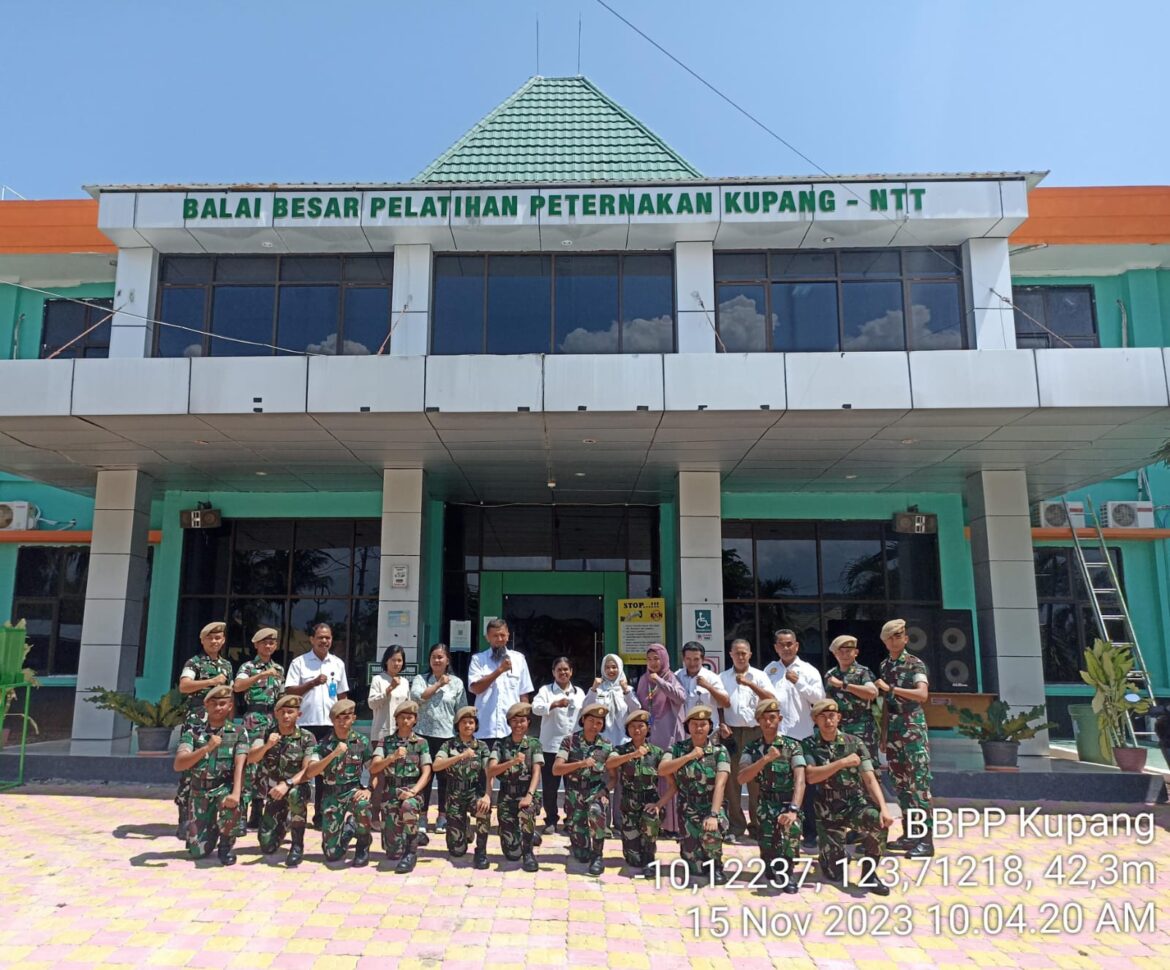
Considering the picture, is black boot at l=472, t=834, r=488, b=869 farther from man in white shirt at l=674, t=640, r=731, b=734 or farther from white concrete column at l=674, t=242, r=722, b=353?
white concrete column at l=674, t=242, r=722, b=353

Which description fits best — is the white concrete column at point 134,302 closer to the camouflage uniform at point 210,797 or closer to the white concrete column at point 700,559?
the camouflage uniform at point 210,797

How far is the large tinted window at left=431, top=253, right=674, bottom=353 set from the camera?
11070 millimetres

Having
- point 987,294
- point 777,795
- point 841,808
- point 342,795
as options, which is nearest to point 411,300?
point 342,795

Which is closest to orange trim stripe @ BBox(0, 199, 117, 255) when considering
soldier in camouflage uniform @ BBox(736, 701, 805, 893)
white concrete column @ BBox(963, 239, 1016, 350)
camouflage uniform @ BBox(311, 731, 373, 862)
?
camouflage uniform @ BBox(311, 731, 373, 862)

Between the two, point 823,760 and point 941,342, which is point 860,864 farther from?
point 941,342

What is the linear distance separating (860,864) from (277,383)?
7.21 meters

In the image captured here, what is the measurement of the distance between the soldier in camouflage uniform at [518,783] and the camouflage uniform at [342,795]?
3.40ft

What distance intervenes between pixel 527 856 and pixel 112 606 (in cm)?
806

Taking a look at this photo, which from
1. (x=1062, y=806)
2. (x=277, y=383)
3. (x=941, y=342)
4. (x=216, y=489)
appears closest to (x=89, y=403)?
(x=277, y=383)

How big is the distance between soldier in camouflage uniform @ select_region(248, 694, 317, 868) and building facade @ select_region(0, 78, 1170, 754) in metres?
3.65

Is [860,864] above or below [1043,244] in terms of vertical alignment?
A: below

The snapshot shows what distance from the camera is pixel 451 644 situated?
13.4 m

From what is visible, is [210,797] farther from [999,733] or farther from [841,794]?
[999,733]

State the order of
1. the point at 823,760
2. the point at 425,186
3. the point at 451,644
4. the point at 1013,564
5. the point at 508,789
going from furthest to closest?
the point at 451,644, the point at 1013,564, the point at 425,186, the point at 508,789, the point at 823,760
